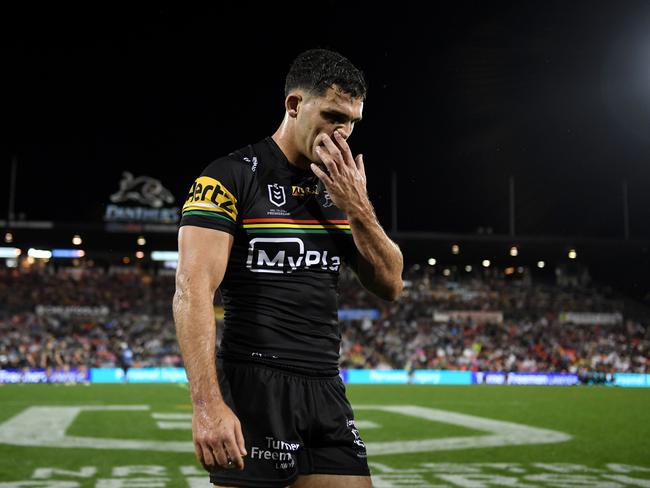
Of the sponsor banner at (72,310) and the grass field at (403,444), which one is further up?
the sponsor banner at (72,310)

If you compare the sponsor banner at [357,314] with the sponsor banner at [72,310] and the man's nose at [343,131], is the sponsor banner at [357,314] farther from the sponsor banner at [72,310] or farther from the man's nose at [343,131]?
the man's nose at [343,131]

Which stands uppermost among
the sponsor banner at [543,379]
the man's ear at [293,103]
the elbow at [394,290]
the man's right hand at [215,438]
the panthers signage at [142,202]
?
the panthers signage at [142,202]

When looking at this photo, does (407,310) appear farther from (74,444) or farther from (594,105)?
(74,444)

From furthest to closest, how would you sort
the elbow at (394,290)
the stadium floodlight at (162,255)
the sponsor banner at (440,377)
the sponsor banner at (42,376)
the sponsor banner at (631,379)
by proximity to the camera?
1. the stadium floodlight at (162,255)
2. the sponsor banner at (631,379)
3. the sponsor banner at (440,377)
4. the sponsor banner at (42,376)
5. the elbow at (394,290)

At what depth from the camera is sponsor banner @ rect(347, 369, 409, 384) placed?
37.7m

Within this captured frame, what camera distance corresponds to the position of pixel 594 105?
3612 centimetres

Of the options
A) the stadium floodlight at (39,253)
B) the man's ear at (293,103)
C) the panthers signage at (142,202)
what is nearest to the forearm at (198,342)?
the man's ear at (293,103)

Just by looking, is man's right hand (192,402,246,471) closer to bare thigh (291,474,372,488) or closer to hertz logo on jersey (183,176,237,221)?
bare thigh (291,474,372,488)

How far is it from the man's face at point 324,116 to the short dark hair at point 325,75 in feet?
0.09

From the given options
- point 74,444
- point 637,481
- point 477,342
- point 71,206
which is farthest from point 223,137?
point 637,481

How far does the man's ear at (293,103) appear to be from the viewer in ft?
10.6

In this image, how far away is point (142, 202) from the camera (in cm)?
4303

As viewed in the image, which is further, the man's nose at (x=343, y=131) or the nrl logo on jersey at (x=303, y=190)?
the nrl logo on jersey at (x=303, y=190)

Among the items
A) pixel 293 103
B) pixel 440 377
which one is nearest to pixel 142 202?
pixel 440 377
